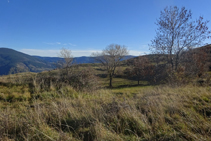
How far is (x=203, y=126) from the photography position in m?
2.81

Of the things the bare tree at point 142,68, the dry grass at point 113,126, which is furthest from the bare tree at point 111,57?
the dry grass at point 113,126

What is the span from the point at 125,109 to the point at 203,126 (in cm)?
186

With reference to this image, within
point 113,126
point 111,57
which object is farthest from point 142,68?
point 113,126

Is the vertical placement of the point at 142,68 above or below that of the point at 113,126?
below

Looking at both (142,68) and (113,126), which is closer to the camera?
(113,126)

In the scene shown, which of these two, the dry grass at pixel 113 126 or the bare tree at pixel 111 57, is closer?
the dry grass at pixel 113 126

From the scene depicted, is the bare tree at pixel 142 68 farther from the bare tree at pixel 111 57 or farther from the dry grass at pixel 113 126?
the dry grass at pixel 113 126

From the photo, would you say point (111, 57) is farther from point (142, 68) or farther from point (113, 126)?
point (113, 126)

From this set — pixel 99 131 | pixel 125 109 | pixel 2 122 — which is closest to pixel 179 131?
pixel 125 109

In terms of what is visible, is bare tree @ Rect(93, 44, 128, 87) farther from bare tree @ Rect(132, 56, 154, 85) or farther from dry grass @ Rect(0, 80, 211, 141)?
dry grass @ Rect(0, 80, 211, 141)

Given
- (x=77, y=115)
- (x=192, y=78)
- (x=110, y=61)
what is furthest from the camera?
(x=110, y=61)

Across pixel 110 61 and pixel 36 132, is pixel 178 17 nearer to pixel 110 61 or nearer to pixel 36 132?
pixel 36 132

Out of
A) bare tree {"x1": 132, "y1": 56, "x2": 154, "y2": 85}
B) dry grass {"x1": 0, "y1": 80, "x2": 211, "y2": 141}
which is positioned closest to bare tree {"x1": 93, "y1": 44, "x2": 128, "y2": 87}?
bare tree {"x1": 132, "y1": 56, "x2": 154, "y2": 85}

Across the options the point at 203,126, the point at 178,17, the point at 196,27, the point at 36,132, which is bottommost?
the point at 36,132
